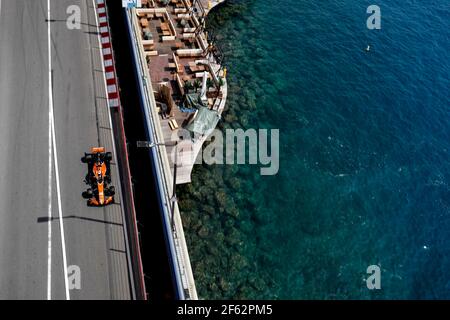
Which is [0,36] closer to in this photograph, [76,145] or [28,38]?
[28,38]

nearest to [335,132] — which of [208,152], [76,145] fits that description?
[208,152]

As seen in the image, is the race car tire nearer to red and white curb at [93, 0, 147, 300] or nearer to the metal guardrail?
red and white curb at [93, 0, 147, 300]

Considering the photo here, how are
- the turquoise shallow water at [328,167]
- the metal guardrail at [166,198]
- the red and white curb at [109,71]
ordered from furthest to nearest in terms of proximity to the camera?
the turquoise shallow water at [328,167] < the red and white curb at [109,71] < the metal guardrail at [166,198]

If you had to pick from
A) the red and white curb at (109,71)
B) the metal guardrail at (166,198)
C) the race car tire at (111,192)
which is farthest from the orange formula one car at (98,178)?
the metal guardrail at (166,198)

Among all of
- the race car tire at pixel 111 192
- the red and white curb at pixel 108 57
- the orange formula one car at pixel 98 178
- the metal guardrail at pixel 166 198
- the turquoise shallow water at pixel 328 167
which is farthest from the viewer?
the red and white curb at pixel 108 57

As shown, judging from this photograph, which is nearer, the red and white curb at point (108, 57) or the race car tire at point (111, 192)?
the race car tire at point (111, 192)

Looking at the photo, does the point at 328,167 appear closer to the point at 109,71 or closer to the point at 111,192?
the point at 111,192

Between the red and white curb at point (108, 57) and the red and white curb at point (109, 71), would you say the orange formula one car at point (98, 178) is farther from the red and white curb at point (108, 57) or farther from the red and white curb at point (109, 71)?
the red and white curb at point (108, 57)

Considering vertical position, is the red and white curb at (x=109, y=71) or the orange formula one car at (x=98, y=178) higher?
the red and white curb at (x=109, y=71)
